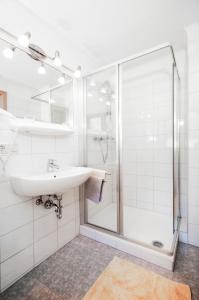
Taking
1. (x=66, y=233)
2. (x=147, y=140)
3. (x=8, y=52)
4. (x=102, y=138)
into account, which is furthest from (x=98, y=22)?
(x=66, y=233)

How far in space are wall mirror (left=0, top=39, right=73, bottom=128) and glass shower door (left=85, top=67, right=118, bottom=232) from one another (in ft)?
1.14

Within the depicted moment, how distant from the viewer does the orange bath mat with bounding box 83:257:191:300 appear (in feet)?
3.56

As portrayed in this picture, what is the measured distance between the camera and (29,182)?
1057 mm

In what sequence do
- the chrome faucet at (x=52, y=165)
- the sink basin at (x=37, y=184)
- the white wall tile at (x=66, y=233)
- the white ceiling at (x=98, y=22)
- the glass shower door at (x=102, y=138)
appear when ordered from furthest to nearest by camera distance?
the glass shower door at (x=102, y=138) < the white wall tile at (x=66, y=233) < the chrome faucet at (x=52, y=165) < the white ceiling at (x=98, y=22) < the sink basin at (x=37, y=184)

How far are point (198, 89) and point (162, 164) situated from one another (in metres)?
1.02

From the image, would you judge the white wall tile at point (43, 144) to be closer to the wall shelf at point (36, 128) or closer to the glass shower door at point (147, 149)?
the wall shelf at point (36, 128)

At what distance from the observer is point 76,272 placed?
1.31 metres

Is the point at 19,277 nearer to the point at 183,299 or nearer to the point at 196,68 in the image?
A: the point at 183,299

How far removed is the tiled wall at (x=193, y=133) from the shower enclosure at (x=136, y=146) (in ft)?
0.48

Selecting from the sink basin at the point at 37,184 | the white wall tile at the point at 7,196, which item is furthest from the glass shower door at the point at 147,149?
the white wall tile at the point at 7,196

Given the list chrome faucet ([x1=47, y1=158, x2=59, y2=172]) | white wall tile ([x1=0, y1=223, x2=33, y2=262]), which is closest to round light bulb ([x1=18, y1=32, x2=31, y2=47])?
chrome faucet ([x1=47, y1=158, x2=59, y2=172])

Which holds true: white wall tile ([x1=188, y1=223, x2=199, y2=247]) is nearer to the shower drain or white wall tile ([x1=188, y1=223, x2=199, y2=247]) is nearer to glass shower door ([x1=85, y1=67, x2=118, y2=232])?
the shower drain

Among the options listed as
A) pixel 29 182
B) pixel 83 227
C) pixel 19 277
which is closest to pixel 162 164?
pixel 83 227

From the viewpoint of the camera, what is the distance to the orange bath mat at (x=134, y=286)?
1.08 metres
